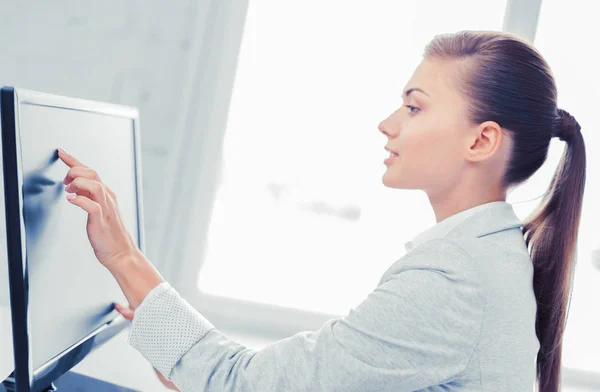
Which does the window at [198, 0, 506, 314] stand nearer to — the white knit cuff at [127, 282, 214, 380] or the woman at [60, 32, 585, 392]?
the woman at [60, 32, 585, 392]

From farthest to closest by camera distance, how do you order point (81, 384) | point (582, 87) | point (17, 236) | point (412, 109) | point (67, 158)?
point (582, 87) → point (81, 384) → point (412, 109) → point (67, 158) → point (17, 236)

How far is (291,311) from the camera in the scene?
1.62m

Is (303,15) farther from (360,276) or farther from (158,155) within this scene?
(360,276)

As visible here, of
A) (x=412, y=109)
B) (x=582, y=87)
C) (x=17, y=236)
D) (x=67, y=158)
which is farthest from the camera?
(x=582, y=87)

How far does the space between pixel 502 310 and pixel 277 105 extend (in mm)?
1013

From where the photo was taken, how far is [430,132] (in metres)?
0.88

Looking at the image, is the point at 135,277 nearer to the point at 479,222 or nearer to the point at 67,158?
the point at 67,158

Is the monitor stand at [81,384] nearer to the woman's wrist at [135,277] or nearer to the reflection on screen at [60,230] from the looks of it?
the reflection on screen at [60,230]

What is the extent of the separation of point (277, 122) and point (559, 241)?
88 cm

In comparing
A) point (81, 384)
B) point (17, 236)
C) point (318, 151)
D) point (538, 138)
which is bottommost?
point (81, 384)

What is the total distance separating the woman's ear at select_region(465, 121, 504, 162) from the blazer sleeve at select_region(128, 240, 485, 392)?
0.18 metres

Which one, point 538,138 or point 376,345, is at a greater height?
point 538,138

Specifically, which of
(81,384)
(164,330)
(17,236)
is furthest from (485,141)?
(81,384)

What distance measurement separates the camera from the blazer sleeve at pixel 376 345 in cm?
70
